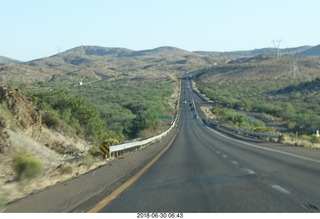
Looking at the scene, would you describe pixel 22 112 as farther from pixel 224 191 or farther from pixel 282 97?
pixel 282 97

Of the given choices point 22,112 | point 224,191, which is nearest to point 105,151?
point 22,112

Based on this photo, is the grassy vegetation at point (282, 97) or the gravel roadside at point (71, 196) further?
the grassy vegetation at point (282, 97)

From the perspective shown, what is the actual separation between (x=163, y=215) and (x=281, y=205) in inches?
87.1

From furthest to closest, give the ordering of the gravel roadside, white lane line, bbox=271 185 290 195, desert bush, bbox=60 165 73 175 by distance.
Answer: desert bush, bbox=60 165 73 175 < white lane line, bbox=271 185 290 195 < the gravel roadside

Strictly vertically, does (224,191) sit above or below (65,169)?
above

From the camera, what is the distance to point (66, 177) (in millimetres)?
15617

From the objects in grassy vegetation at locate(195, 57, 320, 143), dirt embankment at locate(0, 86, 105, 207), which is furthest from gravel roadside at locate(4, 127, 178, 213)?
grassy vegetation at locate(195, 57, 320, 143)


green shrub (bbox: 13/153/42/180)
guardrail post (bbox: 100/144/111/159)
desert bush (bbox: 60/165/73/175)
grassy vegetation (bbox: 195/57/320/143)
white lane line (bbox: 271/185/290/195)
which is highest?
green shrub (bbox: 13/153/42/180)

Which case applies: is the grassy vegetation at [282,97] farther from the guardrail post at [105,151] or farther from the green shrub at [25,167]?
the green shrub at [25,167]

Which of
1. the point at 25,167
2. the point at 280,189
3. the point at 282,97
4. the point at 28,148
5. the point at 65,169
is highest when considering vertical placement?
the point at 25,167

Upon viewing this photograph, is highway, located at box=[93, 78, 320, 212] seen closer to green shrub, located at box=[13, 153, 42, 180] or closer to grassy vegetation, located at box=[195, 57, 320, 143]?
green shrub, located at box=[13, 153, 42, 180]

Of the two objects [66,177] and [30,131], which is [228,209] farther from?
[30,131]

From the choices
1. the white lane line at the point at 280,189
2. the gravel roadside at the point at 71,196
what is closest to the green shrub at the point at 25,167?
the gravel roadside at the point at 71,196

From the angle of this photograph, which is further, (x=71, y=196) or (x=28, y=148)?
(x=28, y=148)
